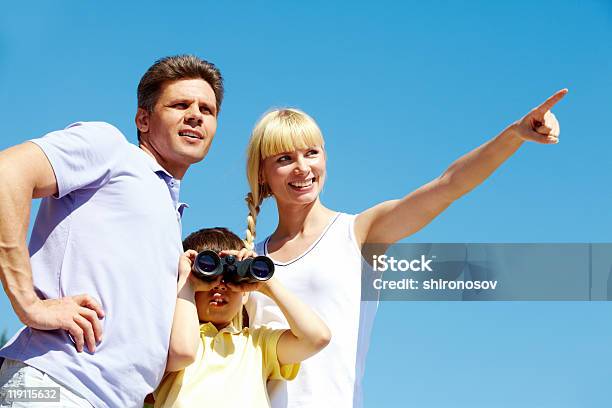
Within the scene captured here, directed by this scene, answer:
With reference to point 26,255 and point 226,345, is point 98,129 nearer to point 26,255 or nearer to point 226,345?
point 26,255

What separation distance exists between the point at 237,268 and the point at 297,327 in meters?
0.38

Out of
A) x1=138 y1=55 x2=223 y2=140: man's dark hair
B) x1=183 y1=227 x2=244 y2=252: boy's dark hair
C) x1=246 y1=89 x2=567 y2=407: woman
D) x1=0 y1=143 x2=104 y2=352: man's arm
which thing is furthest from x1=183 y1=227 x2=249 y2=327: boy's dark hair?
x1=0 y1=143 x2=104 y2=352: man's arm

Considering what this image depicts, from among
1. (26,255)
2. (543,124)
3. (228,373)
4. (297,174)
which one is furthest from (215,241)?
(543,124)

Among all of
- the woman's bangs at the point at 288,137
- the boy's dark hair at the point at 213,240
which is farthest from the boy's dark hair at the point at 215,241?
the woman's bangs at the point at 288,137

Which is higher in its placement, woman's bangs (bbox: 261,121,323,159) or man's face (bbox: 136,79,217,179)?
woman's bangs (bbox: 261,121,323,159)

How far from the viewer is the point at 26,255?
282 cm

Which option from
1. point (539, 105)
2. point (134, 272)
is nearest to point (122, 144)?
point (134, 272)

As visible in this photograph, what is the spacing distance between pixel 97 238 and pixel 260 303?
1.29 meters

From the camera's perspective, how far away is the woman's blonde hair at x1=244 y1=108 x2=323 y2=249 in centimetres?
437

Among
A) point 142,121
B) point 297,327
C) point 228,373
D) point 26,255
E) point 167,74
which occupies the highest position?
point 167,74

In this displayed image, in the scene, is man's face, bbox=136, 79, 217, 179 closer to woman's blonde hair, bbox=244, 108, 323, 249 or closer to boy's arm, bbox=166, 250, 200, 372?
boy's arm, bbox=166, 250, 200, 372

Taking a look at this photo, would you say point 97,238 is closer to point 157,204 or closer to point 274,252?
point 157,204

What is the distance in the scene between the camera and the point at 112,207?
3062 mm

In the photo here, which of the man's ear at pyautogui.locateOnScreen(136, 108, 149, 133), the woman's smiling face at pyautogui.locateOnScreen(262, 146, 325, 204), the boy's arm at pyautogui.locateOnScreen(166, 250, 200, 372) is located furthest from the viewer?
the woman's smiling face at pyautogui.locateOnScreen(262, 146, 325, 204)
